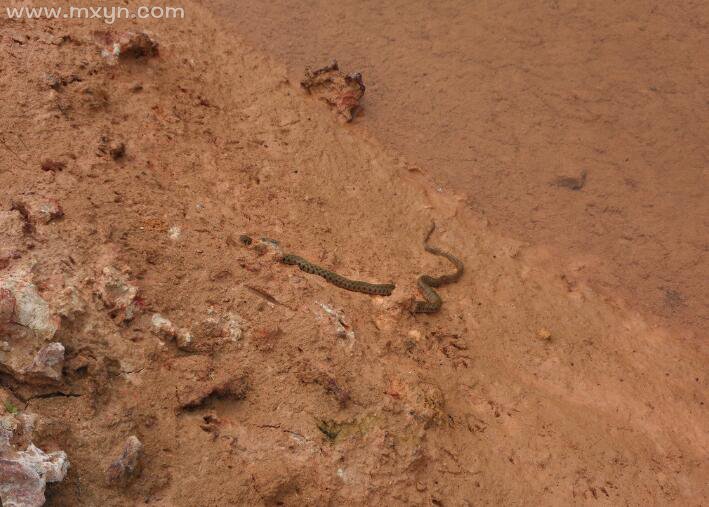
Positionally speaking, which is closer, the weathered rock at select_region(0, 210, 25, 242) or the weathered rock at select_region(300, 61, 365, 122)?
the weathered rock at select_region(0, 210, 25, 242)

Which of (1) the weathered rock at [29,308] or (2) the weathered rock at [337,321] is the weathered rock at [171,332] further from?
(2) the weathered rock at [337,321]

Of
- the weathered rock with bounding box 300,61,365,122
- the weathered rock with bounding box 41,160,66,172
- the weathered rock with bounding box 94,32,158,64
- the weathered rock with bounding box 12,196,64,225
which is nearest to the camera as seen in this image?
the weathered rock with bounding box 12,196,64,225

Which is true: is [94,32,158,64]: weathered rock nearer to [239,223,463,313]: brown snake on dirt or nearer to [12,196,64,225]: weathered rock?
[12,196,64,225]: weathered rock

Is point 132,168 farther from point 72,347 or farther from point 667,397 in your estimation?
point 667,397

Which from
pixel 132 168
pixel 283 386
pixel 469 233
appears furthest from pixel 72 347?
pixel 469 233

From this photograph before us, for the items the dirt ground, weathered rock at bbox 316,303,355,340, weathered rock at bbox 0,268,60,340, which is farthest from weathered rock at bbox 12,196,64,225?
weathered rock at bbox 316,303,355,340
